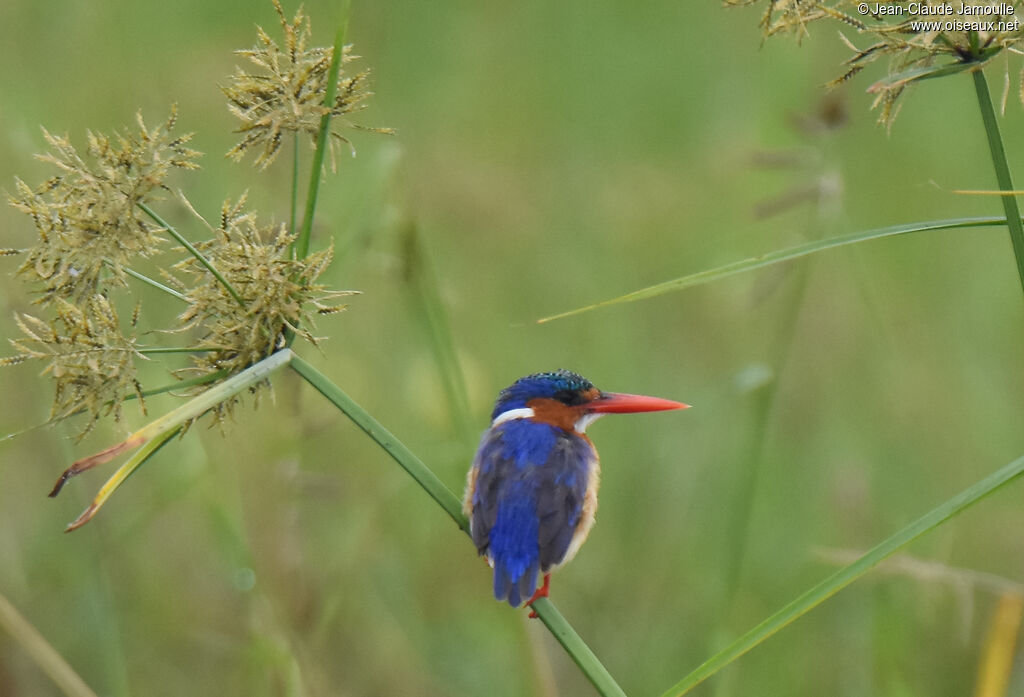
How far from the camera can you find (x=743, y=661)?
3119mm

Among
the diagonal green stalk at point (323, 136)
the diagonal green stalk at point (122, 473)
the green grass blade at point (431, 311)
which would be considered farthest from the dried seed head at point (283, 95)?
the green grass blade at point (431, 311)

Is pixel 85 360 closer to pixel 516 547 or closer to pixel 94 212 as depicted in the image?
pixel 94 212

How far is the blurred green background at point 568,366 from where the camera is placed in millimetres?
2781

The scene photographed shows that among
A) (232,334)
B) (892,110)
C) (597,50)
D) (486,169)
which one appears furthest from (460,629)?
(597,50)

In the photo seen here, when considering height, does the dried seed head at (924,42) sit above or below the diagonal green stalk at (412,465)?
above

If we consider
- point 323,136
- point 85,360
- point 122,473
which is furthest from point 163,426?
point 323,136

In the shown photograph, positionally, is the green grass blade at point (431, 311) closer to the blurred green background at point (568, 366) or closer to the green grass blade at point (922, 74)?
the blurred green background at point (568, 366)

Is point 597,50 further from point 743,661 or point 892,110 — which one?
point 892,110

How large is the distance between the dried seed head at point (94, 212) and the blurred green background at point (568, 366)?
728 mm

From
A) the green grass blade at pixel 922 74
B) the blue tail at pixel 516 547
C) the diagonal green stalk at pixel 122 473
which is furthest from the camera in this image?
the blue tail at pixel 516 547

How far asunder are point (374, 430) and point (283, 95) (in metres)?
0.50

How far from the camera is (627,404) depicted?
7.57 ft

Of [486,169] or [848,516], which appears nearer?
[848,516]

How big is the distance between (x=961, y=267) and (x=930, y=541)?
1.63 m
